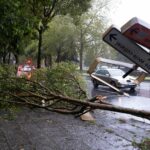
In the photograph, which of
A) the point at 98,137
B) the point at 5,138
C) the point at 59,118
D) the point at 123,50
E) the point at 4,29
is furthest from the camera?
the point at 4,29

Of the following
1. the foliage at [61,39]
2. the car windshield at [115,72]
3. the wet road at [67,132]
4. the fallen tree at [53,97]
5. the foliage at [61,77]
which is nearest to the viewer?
the fallen tree at [53,97]

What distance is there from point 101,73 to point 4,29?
A: 19097 mm

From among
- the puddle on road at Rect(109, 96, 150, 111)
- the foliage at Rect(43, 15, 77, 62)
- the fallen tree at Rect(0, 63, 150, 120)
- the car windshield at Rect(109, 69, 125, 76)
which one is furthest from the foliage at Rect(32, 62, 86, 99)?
the foliage at Rect(43, 15, 77, 62)

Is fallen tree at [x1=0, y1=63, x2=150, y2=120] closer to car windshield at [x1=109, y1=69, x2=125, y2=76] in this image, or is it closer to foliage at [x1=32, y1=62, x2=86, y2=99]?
foliage at [x1=32, y1=62, x2=86, y2=99]

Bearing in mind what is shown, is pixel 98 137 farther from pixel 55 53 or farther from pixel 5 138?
pixel 55 53

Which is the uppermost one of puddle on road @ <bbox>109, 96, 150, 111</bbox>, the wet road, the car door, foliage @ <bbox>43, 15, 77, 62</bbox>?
foliage @ <bbox>43, 15, 77, 62</bbox>

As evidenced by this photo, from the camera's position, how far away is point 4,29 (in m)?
11.5

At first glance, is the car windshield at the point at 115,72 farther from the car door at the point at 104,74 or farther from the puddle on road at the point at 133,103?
the puddle on road at the point at 133,103

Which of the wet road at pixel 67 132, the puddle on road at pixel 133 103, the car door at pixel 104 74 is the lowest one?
the puddle on road at pixel 133 103

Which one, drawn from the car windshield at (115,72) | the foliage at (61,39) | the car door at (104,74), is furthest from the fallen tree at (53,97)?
the foliage at (61,39)

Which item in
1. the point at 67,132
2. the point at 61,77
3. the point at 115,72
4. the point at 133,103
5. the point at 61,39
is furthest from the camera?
the point at 61,39

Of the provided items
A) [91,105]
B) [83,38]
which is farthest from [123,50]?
[83,38]

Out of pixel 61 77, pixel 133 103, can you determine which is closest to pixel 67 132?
pixel 61 77

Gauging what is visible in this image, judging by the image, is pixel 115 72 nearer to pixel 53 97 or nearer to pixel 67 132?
pixel 67 132
